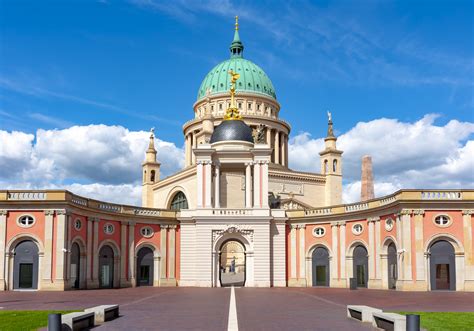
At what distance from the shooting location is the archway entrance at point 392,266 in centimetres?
5125

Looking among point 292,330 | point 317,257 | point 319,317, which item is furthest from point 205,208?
point 292,330


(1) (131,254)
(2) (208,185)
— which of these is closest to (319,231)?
(2) (208,185)

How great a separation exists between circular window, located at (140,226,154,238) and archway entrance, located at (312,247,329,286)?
15338mm

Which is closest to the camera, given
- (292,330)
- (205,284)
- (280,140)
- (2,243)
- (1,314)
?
(292,330)

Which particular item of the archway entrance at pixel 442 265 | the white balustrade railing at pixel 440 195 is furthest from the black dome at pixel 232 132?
the archway entrance at pixel 442 265

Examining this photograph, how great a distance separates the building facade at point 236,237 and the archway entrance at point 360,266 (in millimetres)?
89

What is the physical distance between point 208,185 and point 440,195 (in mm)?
21022

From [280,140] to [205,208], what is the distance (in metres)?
44.0

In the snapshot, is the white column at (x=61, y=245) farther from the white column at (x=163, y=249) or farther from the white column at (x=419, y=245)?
the white column at (x=419, y=245)

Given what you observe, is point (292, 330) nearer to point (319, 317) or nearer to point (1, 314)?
point (319, 317)

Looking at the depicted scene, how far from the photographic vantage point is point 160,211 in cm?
6041

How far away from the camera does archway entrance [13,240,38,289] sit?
1908 inches

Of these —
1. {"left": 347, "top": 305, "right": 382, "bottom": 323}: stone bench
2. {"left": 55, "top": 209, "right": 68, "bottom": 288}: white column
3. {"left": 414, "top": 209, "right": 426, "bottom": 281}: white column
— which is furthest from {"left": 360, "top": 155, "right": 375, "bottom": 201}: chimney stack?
{"left": 347, "top": 305, "right": 382, "bottom": 323}: stone bench

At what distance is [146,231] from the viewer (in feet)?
195
